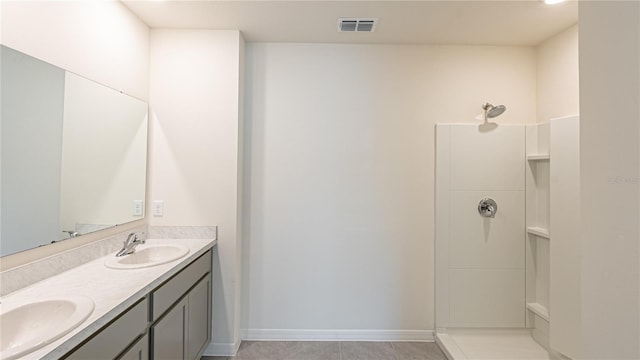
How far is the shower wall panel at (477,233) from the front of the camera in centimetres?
258

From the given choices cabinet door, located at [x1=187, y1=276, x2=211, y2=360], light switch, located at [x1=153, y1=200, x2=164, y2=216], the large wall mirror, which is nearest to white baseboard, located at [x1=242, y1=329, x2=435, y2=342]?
cabinet door, located at [x1=187, y1=276, x2=211, y2=360]

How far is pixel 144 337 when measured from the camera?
1453 millimetres

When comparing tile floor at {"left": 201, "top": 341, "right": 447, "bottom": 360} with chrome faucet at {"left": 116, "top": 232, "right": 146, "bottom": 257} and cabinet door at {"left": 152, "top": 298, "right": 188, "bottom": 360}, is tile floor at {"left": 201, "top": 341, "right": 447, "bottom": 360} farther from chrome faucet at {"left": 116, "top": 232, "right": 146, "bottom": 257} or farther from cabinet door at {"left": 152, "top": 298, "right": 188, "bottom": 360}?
chrome faucet at {"left": 116, "top": 232, "right": 146, "bottom": 257}

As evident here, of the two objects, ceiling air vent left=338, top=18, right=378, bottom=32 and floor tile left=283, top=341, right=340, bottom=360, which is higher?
ceiling air vent left=338, top=18, right=378, bottom=32

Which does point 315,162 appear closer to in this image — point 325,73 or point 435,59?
point 325,73

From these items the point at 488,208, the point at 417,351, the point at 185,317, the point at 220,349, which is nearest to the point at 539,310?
the point at 488,208

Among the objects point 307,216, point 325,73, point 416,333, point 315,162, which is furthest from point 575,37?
point 416,333

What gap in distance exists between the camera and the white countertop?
1005mm

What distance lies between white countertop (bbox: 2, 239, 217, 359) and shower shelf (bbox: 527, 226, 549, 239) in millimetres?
2710

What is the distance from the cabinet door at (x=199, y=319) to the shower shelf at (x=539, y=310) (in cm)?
267

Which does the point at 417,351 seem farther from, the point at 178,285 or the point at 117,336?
the point at 117,336

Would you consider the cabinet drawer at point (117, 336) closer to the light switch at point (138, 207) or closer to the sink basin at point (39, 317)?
the sink basin at point (39, 317)

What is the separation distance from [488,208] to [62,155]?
10.0 feet

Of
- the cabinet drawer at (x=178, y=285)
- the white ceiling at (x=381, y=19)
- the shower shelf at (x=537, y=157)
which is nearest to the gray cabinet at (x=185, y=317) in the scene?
the cabinet drawer at (x=178, y=285)
